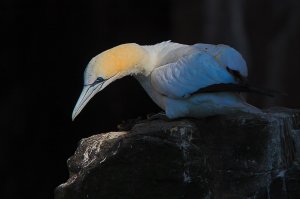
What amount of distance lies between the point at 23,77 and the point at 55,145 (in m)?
0.67

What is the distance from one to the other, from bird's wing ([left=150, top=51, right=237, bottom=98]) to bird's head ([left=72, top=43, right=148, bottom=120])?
0.17 metres

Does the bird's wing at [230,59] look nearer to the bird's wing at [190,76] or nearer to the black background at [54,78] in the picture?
the bird's wing at [190,76]

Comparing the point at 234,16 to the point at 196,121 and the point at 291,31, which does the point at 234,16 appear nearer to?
the point at 291,31

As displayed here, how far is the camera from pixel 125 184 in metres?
3.30

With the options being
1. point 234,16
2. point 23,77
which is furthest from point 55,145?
point 234,16

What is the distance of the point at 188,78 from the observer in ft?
12.2

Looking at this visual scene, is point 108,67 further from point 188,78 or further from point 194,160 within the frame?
point 194,160

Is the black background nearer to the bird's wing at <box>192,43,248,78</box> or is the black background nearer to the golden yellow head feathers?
the golden yellow head feathers

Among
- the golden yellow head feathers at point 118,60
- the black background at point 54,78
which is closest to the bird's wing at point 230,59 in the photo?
the golden yellow head feathers at point 118,60

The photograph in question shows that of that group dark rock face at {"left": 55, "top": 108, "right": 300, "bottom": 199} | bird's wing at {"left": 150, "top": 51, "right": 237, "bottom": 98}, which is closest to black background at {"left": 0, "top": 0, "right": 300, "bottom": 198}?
bird's wing at {"left": 150, "top": 51, "right": 237, "bottom": 98}

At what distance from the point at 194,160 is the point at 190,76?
1.81 ft

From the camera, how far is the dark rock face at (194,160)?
329cm

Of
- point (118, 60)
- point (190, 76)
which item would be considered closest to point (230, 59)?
point (190, 76)

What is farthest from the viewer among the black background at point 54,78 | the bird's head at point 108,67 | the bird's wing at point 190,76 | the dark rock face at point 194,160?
the black background at point 54,78
